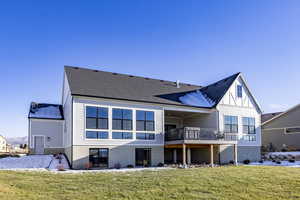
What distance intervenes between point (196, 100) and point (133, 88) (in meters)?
5.78

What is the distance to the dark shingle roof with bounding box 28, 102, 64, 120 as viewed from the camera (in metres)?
21.6

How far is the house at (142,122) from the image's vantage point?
1745 cm

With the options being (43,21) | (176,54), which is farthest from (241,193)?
(43,21)

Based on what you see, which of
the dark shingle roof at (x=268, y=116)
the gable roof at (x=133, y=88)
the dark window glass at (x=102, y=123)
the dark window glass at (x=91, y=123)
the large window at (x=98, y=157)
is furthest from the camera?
the dark shingle roof at (x=268, y=116)

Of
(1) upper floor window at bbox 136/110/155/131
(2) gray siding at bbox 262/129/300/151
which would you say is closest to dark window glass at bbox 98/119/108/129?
(1) upper floor window at bbox 136/110/155/131

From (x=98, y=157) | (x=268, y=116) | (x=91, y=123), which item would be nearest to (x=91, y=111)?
(x=91, y=123)

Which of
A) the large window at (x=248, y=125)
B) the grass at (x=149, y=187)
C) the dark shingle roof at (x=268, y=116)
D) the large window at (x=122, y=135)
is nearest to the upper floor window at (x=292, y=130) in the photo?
the dark shingle roof at (x=268, y=116)

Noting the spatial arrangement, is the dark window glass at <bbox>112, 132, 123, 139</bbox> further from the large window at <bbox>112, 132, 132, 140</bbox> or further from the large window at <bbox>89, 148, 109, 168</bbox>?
the large window at <bbox>89, 148, 109, 168</bbox>

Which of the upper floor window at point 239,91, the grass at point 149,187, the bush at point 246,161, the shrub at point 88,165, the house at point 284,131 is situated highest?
the upper floor window at point 239,91

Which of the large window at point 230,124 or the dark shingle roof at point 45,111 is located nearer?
the dark shingle roof at point 45,111

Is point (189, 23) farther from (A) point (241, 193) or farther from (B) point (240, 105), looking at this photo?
(A) point (241, 193)

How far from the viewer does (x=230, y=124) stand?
22203 millimetres

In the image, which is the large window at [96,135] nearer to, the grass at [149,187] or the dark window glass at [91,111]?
the dark window glass at [91,111]

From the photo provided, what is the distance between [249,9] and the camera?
15406 mm
